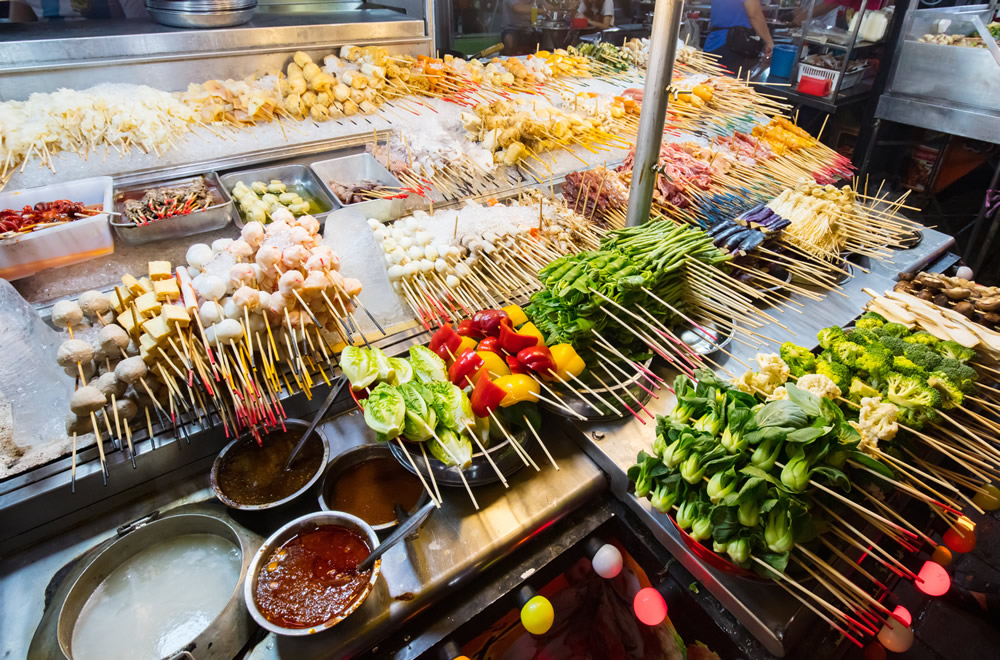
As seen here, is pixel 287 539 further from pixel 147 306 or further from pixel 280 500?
pixel 147 306

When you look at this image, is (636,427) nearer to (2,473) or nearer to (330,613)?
(330,613)

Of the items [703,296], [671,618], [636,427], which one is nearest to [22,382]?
[636,427]

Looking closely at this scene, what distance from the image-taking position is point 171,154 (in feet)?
12.5

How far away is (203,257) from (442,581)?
1.96m

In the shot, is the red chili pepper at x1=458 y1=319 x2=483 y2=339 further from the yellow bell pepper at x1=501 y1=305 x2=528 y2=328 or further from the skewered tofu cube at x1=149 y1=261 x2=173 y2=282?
the skewered tofu cube at x1=149 y1=261 x2=173 y2=282

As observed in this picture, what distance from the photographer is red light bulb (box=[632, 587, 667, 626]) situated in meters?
2.21

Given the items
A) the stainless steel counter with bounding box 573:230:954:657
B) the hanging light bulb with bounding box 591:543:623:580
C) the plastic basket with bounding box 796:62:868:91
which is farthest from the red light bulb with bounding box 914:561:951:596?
the plastic basket with bounding box 796:62:868:91

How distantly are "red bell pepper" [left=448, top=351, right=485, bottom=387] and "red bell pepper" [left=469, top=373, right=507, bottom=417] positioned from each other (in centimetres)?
10

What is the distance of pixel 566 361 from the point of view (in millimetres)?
2416

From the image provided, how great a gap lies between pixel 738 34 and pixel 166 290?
838cm

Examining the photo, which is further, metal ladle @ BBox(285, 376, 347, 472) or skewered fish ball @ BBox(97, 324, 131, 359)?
skewered fish ball @ BBox(97, 324, 131, 359)

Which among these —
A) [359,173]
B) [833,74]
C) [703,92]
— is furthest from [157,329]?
[833,74]

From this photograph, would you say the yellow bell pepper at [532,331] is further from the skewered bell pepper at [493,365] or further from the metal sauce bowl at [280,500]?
the metal sauce bowl at [280,500]

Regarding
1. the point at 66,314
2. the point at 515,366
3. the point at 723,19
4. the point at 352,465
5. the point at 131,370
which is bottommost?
the point at 352,465
